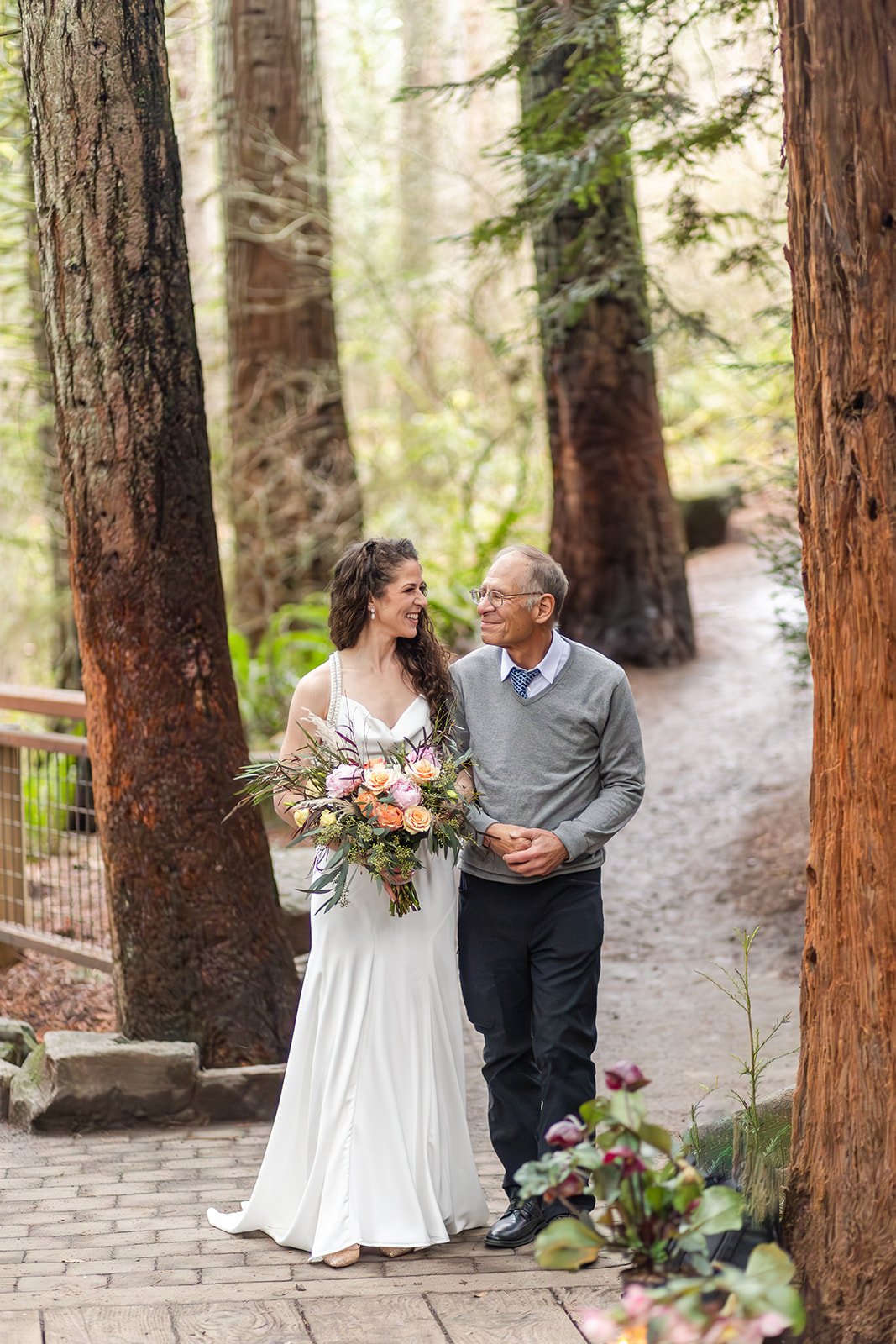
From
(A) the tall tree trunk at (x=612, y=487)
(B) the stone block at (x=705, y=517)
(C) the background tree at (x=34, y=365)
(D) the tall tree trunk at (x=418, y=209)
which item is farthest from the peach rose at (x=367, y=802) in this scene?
(B) the stone block at (x=705, y=517)

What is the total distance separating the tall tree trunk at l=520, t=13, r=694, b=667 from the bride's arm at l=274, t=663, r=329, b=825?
24.3 feet

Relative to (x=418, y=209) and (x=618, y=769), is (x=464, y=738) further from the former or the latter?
(x=418, y=209)

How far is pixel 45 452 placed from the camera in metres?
12.4

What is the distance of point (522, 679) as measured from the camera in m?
4.43

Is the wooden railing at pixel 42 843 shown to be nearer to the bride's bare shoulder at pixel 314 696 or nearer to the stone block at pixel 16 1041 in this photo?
the stone block at pixel 16 1041

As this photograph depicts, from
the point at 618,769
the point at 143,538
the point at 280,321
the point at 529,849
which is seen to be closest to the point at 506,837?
the point at 529,849

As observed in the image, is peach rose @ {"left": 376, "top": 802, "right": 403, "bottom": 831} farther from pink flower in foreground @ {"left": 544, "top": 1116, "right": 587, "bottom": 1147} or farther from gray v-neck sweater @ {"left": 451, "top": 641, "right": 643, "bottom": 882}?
pink flower in foreground @ {"left": 544, "top": 1116, "right": 587, "bottom": 1147}

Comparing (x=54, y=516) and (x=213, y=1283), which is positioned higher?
(x=54, y=516)

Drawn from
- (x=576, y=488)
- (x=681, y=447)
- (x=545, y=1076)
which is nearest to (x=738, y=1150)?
(x=545, y=1076)

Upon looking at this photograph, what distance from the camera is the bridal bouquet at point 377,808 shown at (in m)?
4.14

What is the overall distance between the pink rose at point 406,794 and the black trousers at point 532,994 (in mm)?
477

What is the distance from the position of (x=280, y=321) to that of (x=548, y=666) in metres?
9.67

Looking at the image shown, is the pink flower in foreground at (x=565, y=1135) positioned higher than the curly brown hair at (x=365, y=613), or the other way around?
the curly brown hair at (x=365, y=613)

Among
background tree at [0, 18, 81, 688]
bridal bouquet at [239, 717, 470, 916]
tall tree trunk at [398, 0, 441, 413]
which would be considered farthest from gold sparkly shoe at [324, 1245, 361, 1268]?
tall tree trunk at [398, 0, 441, 413]
